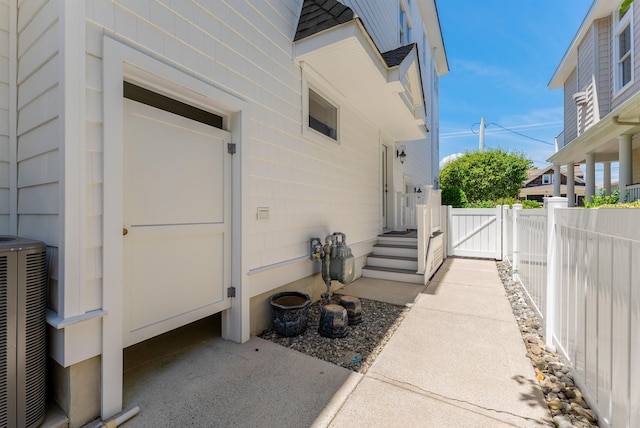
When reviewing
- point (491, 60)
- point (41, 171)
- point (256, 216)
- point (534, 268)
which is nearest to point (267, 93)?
point (256, 216)

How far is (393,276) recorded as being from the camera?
220 inches

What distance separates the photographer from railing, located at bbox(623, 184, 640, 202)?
684 cm

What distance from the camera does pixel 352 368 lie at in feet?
8.25

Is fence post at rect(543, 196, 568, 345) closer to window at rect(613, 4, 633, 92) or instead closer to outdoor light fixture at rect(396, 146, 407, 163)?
outdoor light fixture at rect(396, 146, 407, 163)

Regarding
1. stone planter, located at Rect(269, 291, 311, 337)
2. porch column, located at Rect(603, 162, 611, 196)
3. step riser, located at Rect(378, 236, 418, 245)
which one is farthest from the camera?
porch column, located at Rect(603, 162, 611, 196)

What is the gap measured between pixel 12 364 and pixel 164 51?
2.24 meters

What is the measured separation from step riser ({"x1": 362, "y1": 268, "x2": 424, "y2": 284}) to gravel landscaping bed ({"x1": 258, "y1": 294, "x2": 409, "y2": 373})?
149cm

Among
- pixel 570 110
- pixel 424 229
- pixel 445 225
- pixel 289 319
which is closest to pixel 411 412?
pixel 289 319

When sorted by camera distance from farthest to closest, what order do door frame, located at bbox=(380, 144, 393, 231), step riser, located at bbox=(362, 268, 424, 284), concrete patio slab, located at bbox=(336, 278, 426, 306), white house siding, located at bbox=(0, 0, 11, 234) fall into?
door frame, located at bbox=(380, 144, 393, 231), step riser, located at bbox=(362, 268, 424, 284), concrete patio slab, located at bbox=(336, 278, 426, 306), white house siding, located at bbox=(0, 0, 11, 234)

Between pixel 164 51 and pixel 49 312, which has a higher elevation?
pixel 164 51

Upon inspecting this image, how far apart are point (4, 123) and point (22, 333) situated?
1643mm

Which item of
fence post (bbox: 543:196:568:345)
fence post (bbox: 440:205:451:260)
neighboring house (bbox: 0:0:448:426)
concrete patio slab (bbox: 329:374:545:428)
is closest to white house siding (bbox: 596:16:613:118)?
fence post (bbox: 440:205:451:260)

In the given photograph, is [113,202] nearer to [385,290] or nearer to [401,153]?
[385,290]

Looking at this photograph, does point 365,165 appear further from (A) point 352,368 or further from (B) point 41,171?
(B) point 41,171
